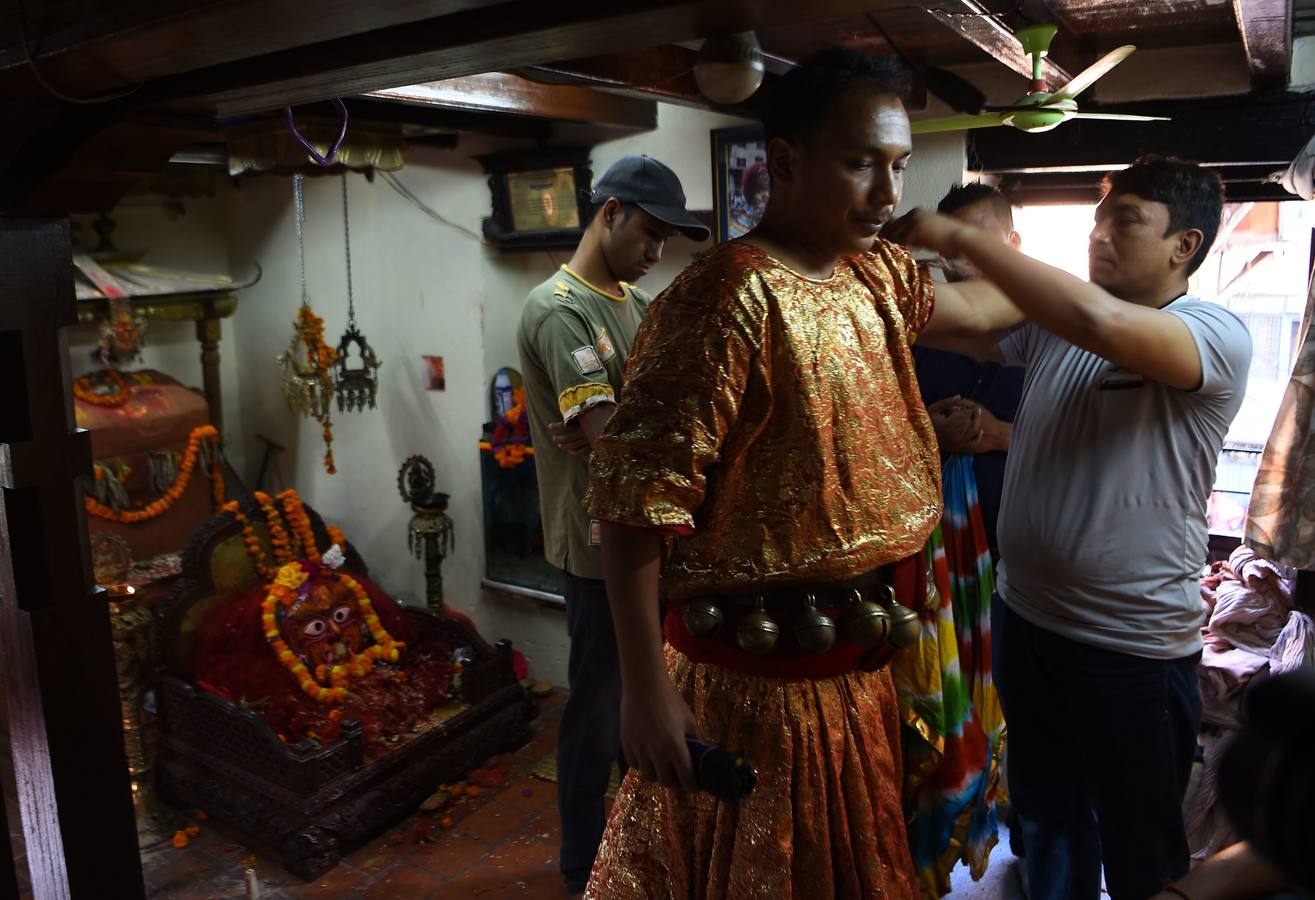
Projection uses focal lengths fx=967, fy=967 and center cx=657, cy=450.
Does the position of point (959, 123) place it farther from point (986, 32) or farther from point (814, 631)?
point (814, 631)

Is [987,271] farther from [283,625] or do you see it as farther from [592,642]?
[283,625]

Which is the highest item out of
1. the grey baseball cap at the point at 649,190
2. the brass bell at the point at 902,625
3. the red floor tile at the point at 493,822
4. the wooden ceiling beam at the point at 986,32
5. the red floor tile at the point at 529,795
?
the wooden ceiling beam at the point at 986,32

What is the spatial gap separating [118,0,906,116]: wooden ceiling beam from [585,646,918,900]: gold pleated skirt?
100cm

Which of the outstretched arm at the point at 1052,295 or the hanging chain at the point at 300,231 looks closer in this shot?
the outstretched arm at the point at 1052,295

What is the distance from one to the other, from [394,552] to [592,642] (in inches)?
113

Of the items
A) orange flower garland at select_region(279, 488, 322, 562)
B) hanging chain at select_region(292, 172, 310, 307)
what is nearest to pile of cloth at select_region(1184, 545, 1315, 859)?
orange flower garland at select_region(279, 488, 322, 562)

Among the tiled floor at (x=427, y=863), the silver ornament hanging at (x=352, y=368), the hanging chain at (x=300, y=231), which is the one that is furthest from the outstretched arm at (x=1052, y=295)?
the hanging chain at (x=300, y=231)

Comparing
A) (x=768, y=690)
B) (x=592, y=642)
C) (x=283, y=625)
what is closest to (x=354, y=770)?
(x=283, y=625)

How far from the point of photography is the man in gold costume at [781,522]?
142cm

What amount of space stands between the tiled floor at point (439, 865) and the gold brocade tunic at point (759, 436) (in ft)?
6.81

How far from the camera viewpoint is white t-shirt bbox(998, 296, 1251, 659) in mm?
1959

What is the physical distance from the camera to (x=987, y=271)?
1.73 m

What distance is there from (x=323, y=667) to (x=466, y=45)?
333cm

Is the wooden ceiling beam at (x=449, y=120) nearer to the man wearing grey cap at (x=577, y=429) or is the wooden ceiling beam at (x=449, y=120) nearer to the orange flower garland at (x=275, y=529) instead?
the man wearing grey cap at (x=577, y=429)
